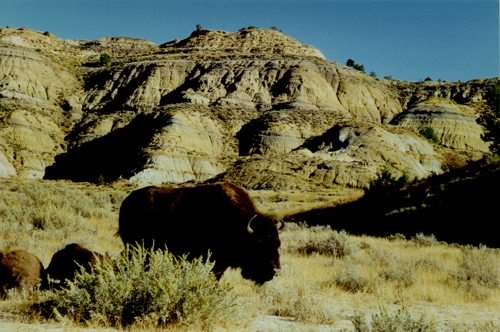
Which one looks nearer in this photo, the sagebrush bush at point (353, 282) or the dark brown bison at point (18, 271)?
the dark brown bison at point (18, 271)

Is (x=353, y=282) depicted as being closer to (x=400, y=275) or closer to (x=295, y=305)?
(x=400, y=275)

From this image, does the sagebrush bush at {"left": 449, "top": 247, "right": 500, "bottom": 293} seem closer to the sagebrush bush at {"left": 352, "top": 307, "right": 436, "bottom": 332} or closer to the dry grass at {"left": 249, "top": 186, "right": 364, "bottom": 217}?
the sagebrush bush at {"left": 352, "top": 307, "right": 436, "bottom": 332}

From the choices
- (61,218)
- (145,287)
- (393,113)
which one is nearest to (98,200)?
(61,218)

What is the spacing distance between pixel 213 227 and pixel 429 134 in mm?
76320

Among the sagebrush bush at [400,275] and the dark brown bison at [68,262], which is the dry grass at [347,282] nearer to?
the sagebrush bush at [400,275]

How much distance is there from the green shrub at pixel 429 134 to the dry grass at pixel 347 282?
215ft

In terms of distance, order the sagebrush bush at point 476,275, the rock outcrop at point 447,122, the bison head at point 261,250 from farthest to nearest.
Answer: the rock outcrop at point 447,122 < the sagebrush bush at point 476,275 < the bison head at point 261,250

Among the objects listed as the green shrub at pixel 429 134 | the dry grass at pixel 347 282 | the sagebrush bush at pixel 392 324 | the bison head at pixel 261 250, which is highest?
the green shrub at pixel 429 134

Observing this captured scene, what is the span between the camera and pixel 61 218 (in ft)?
42.6

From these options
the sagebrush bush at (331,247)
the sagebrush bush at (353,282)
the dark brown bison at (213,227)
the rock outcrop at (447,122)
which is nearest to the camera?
the dark brown bison at (213,227)

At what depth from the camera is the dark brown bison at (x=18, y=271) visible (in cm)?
643

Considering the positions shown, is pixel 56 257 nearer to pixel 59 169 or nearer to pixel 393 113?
pixel 59 169

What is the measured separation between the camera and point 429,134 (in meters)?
74.9

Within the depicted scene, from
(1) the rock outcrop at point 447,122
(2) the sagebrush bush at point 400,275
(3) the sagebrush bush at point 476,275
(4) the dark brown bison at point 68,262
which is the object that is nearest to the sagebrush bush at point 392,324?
Result: (2) the sagebrush bush at point 400,275
